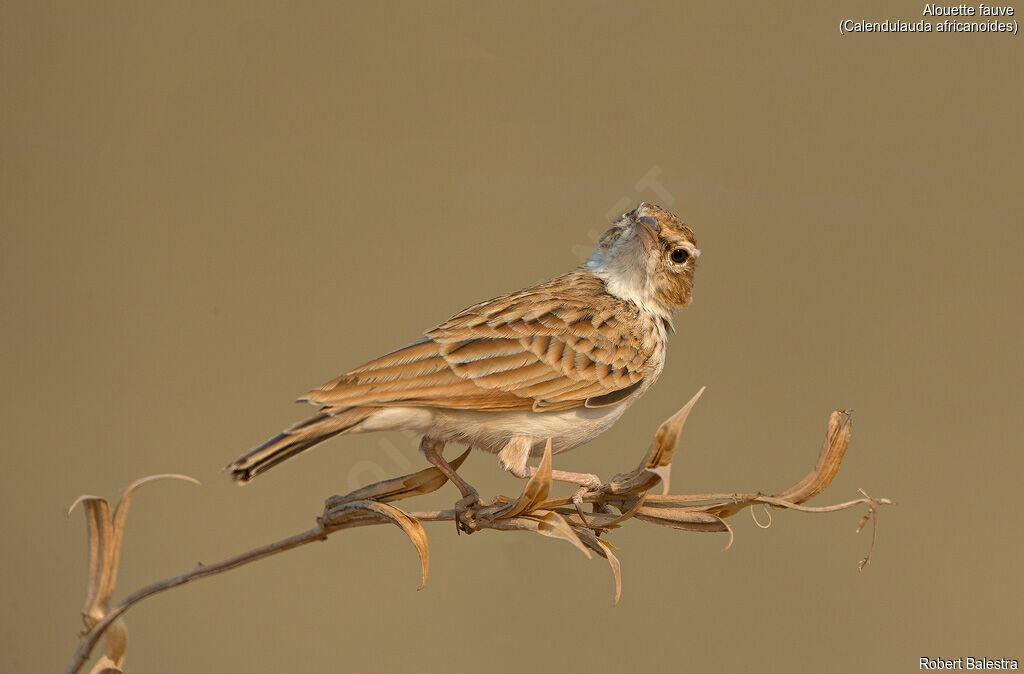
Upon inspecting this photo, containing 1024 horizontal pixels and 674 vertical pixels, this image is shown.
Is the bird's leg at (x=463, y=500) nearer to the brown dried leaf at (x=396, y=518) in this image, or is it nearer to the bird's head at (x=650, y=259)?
the brown dried leaf at (x=396, y=518)

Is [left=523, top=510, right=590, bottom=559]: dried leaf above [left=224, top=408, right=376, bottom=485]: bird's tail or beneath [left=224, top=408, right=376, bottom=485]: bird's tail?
beneath

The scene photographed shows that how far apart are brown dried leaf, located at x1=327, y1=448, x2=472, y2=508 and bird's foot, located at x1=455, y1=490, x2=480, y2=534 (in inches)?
3.2

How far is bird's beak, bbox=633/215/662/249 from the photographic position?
9.50 ft

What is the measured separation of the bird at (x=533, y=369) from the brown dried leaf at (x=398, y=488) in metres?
0.05

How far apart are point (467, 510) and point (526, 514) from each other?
0.23 metres

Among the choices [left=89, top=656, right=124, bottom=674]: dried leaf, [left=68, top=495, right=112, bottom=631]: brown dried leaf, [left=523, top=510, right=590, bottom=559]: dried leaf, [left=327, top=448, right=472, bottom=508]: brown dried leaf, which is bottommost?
[left=89, top=656, right=124, bottom=674]: dried leaf

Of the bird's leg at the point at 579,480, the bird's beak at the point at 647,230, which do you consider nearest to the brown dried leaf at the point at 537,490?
the bird's leg at the point at 579,480

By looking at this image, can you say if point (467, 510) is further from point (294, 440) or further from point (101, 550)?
point (101, 550)

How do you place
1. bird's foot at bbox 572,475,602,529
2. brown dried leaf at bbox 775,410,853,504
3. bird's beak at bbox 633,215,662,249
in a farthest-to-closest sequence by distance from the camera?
bird's beak at bbox 633,215,662,249
bird's foot at bbox 572,475,602,529
brown dried leaf at bbox 775,410,853,504

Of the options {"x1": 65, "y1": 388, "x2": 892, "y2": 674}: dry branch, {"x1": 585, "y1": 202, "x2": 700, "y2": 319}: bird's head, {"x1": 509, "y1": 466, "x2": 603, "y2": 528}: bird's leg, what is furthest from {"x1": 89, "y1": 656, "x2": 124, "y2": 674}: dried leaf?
{"x1": 585, "y1": 202, "x2": 700, "y2": 319}: bird's head

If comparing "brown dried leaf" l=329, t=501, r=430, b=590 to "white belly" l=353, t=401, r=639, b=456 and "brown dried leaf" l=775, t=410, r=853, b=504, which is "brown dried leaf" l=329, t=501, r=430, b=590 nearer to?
"white belly" l=353, t=401, r=639, b=456

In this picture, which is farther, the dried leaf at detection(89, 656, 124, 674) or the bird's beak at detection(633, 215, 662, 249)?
the bird's beak at detection(633, 215, 662, 249)

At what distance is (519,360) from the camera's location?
2.66 m

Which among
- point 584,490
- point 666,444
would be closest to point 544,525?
A: point 666,444
